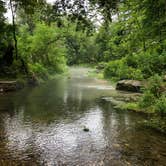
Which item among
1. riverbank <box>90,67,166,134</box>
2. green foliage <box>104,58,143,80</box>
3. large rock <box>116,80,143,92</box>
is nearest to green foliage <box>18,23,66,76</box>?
green foliage <box>104,58,143,80</box>

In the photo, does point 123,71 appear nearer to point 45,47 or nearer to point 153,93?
point 153,93

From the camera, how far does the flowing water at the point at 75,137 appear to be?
8789 millimetres

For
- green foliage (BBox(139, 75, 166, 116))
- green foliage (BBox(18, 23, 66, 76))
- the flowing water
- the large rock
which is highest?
green foliage (BBox(18, 23, 66, 76))

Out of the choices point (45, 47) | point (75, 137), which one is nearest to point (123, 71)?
point (45, 47)

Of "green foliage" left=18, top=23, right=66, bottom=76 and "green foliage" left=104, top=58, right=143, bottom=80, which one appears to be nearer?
"green foliage" left=104, top=58, right=143, bottom=80

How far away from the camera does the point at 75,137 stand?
11211mm

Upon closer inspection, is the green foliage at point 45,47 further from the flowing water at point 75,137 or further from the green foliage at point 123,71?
the flowing water at point 75,137

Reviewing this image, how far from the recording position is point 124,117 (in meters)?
15.0

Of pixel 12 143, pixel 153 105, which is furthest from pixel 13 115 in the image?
pixel 153 105

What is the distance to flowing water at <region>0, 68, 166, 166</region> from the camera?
8789 mm

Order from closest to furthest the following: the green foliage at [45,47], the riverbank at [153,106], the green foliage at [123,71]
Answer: the riverbank at [153,106] → the green foliage at [123,71] → the green foliage at [45,47]

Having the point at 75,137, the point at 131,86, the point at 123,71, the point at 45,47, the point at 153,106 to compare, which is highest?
the point at 45,47

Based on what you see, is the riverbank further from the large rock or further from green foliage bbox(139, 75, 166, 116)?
the large rock

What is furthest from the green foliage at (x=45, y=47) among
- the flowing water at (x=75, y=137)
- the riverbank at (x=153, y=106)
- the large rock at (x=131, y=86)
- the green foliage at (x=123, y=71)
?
the flowing water at (x=75, y=137)
